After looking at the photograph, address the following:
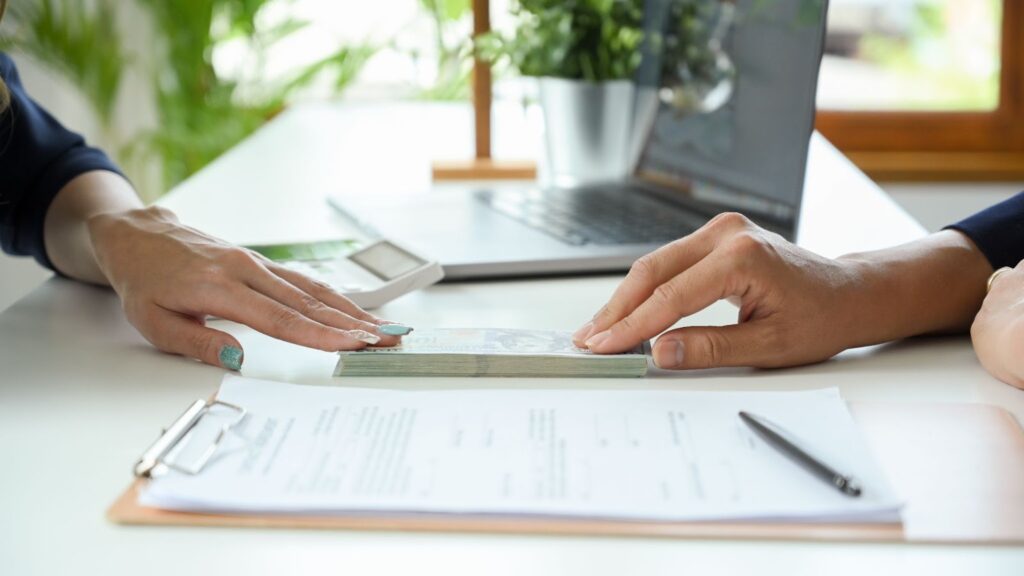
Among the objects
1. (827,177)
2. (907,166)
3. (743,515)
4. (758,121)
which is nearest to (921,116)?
(907,166)

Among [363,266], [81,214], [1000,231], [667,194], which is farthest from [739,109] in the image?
[81,214]

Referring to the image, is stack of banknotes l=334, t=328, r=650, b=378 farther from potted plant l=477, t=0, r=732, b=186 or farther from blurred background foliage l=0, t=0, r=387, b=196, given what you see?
blurred background foliage l=0, t=0, r=387, b=196

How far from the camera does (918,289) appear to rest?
2.82 feet

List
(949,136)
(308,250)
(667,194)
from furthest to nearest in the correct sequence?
1. (949,136)
2. (667,194)
3. (308,250)

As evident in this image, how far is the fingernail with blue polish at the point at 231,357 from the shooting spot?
0.81 metres

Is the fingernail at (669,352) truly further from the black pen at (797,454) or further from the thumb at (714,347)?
the black pen at (797,454)

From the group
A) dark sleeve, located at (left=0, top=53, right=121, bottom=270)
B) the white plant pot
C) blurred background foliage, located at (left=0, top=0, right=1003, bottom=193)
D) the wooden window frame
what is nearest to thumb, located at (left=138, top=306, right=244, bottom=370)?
dark sleeve, located at (left=0, top=53, right=121, bottom=270)

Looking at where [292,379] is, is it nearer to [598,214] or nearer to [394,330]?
[394,330]

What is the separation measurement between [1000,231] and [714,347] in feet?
0.99

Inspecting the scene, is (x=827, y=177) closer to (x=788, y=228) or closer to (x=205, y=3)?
(x=788, y=228)

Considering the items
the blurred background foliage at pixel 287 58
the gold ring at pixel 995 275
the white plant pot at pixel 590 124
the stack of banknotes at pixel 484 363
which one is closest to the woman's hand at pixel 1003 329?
the gold ring at pixel 995 275

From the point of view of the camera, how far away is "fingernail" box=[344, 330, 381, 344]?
0.80 m

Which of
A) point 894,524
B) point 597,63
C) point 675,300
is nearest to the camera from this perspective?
point 894,524

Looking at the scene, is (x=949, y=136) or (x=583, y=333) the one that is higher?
(x=583, y=333)
